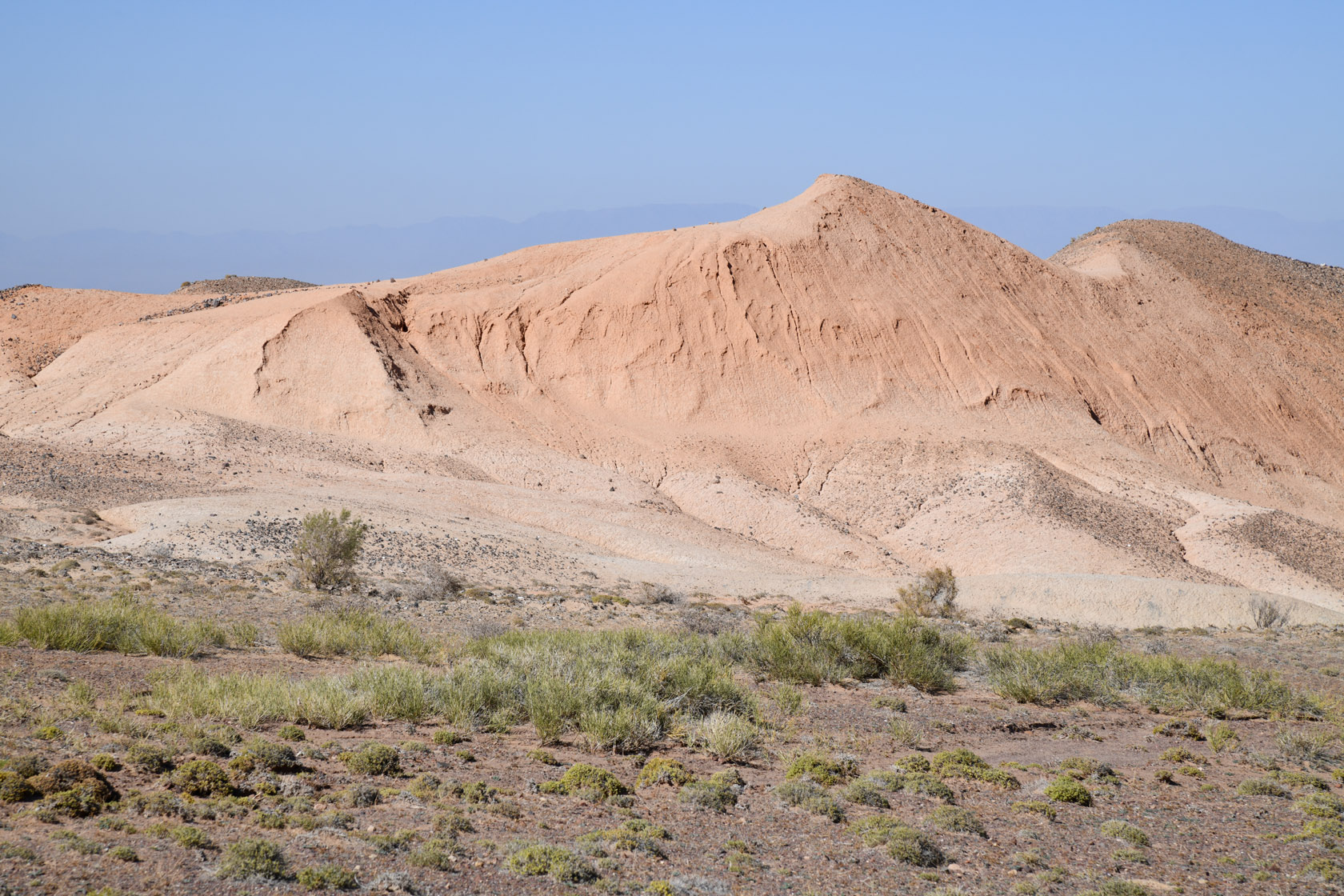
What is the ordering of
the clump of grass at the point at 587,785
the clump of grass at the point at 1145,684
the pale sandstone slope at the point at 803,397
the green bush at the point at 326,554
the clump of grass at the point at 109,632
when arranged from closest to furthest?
the clump of grass at the point at 587,785
the clump of grass at the point at 109,632
the clump of grass at the point at 1145,684
the green bush at the point at 326,554
the pale sandstone slope at the point at 803,397

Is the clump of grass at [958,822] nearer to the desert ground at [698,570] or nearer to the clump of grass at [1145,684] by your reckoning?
the desert ground at [698,570]

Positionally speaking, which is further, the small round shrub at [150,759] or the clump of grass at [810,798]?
the clump of grass at [810,798]

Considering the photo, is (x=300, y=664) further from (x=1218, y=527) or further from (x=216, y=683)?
(x=1218, y=527)

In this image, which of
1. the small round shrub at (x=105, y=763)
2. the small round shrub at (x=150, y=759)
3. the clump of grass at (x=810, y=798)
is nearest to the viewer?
the small round shrub at (x=105, y=763)

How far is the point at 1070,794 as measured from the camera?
8289 mm

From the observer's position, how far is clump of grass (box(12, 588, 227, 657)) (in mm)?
10867

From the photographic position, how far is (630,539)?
87.8 feet

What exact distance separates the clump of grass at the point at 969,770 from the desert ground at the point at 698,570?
0.08 meters

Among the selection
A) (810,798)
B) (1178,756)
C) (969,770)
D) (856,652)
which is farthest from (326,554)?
(1178,756)

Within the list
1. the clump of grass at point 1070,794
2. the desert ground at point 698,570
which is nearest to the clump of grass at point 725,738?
the desert ground at point 698,570

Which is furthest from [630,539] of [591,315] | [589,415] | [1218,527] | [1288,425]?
[1288,425]

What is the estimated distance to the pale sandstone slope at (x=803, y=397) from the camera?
93.6 feet

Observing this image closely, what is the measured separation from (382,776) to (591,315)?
101ft

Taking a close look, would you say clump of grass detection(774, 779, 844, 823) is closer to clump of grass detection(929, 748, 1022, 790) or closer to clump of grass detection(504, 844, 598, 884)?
clump of grass detection(929, 748, 1022, 790)
